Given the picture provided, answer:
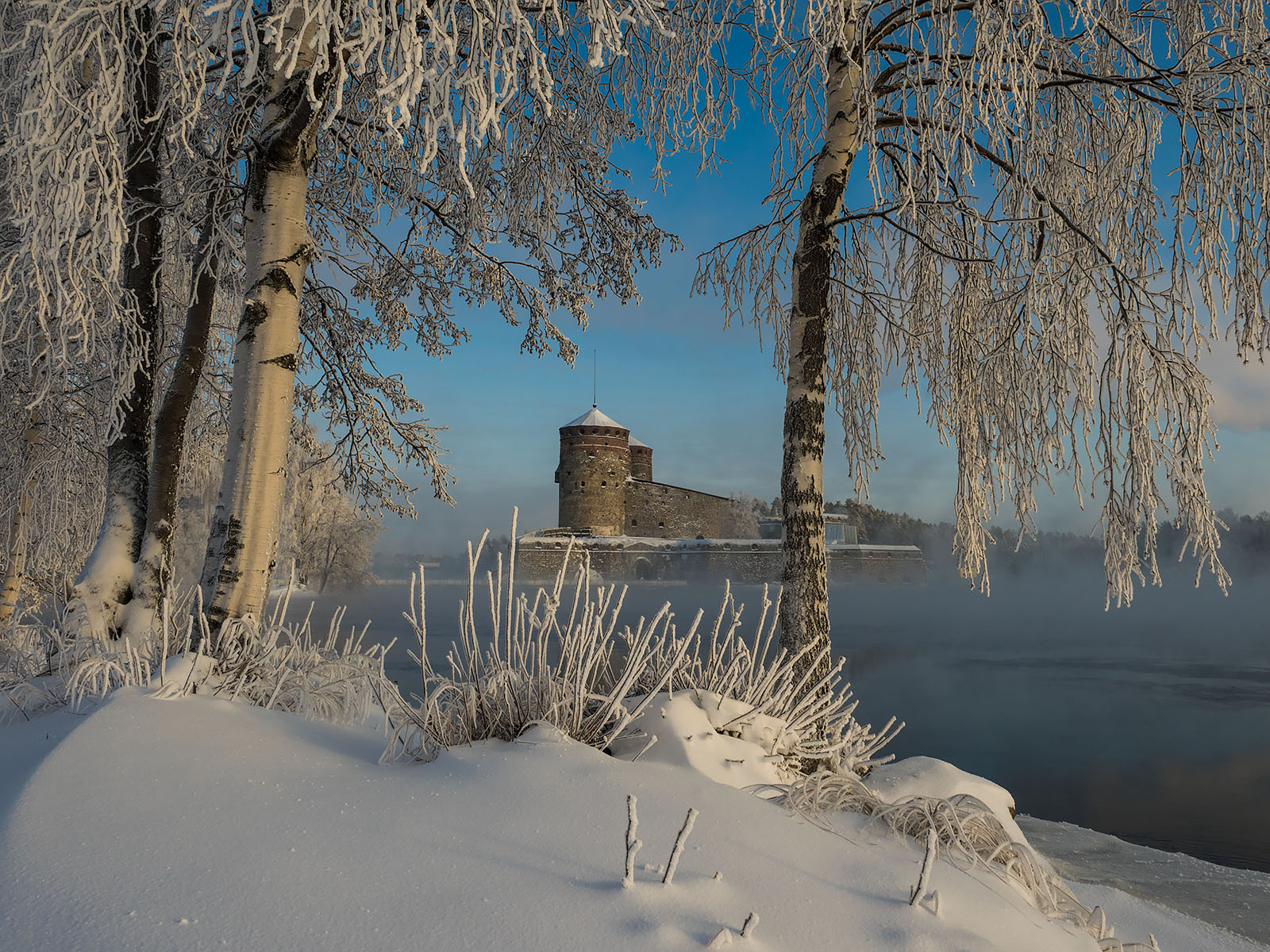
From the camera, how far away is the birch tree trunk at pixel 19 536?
883 centimetres

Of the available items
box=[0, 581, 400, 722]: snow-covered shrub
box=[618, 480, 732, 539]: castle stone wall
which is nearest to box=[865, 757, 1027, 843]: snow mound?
box=[0, 581, 400, 722]: snow-covered shrub

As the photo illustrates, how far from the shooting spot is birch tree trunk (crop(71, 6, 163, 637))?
486 centimetres

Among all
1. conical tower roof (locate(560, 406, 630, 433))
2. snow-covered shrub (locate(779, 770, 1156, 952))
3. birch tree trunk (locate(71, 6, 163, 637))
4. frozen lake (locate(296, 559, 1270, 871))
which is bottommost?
frozen lake (locate(296, 559, 1270, 871))

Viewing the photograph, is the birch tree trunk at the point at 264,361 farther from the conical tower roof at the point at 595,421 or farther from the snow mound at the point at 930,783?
the conical tower roof at the point at 595,421

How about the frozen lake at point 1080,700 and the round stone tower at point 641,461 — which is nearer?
the frozen lake at point 1080,700

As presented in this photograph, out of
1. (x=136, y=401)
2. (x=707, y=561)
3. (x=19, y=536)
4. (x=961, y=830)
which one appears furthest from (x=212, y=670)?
(x=707, y=561)

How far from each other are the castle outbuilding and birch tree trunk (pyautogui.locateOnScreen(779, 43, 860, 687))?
37430mm

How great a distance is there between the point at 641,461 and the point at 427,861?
48.5 meters

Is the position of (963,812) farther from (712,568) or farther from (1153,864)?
(712,568)

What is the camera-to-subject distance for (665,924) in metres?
1.54

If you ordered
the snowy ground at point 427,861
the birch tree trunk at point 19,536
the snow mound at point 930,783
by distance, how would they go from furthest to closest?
1. the birch tree trunk at point 19,536
2. the snow mound at point 930,783
3. the snowy ground at point 427,861

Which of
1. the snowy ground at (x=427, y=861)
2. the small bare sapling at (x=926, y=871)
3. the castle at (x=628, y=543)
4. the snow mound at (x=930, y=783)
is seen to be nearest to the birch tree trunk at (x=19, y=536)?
the snowy ground at (x=427, y=861)

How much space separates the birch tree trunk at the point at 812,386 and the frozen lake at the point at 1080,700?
7.21 meters

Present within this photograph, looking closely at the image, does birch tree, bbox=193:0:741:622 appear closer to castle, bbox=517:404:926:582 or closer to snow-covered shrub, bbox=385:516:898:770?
snow-covered shrub, bbox=385:516:898:770
